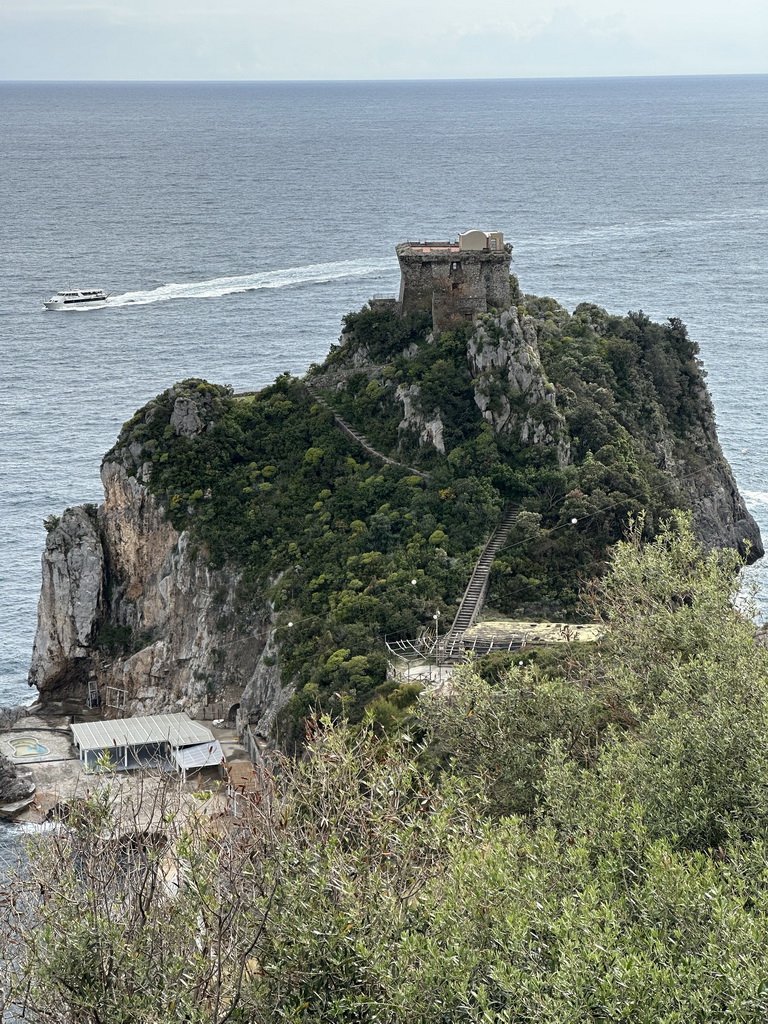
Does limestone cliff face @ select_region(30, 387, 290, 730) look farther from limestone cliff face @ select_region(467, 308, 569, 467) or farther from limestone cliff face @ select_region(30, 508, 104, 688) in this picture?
limestone cliff face @ select_region(467, 308, 569, 467)

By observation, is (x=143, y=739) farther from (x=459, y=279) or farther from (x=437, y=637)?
(x=459, y=279)

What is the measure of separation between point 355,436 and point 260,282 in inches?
3774

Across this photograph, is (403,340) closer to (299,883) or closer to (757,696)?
(757,696)

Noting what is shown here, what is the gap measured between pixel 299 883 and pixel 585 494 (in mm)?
48679

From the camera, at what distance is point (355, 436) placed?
267 feet

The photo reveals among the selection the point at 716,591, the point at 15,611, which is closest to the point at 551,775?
the point at 716,591

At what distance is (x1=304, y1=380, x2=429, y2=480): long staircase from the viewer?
77.7 meters

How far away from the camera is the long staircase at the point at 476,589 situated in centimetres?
6394

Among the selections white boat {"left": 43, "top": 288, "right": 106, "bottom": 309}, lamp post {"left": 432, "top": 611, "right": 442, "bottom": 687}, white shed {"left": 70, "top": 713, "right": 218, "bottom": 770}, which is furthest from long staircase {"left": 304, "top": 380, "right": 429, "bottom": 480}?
white boat {"left": 43, "top": 288, "right": 106, "bottom": 309}

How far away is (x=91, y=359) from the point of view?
463ft

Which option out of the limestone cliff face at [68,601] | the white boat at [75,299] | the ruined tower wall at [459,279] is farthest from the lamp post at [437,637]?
the white boat at [75,299]

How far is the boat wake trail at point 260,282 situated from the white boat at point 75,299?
5.04ft

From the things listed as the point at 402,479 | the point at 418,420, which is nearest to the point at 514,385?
the point at 418,420

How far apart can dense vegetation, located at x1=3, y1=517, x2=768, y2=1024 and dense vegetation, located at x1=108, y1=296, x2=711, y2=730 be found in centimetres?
2718
